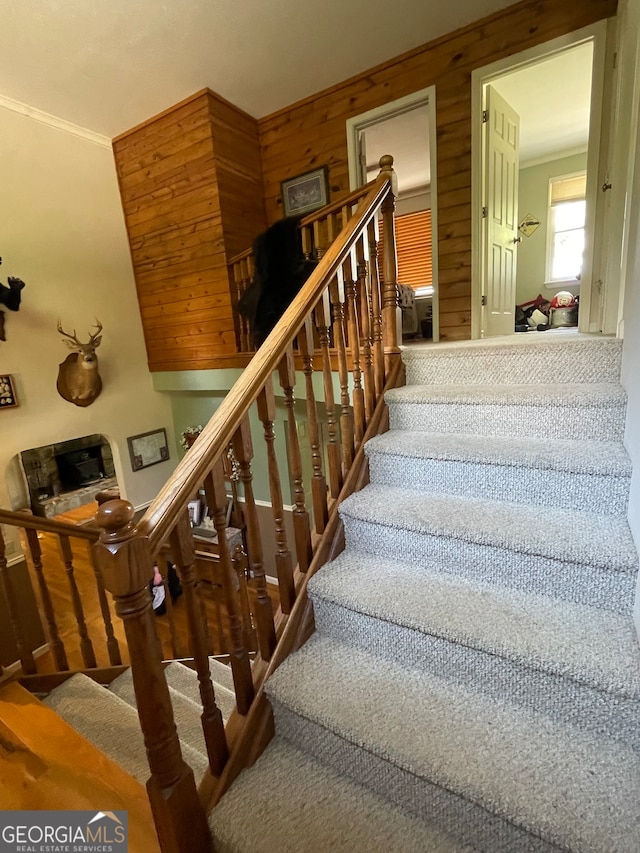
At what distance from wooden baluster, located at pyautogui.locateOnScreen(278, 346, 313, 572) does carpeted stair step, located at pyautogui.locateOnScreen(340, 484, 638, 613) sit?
20 centimetres

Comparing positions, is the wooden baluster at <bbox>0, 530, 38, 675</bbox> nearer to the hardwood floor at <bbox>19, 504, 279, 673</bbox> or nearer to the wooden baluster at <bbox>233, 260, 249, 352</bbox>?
the hardwood floor at <bbox>19, 504, 279, 673</bbox>

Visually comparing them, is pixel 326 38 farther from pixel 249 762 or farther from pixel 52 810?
pixel 52 810

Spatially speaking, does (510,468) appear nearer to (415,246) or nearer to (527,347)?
(527,347)

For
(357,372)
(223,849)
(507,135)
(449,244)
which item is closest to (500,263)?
(449,244)

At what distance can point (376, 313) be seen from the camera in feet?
6.48

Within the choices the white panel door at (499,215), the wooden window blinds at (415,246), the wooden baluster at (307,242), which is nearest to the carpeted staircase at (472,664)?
the wooden baluster at (307,242)

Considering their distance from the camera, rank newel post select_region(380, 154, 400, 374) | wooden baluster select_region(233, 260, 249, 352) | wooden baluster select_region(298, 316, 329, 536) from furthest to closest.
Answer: wooden baluster select_region(233, 260, 249, 352)
newel post select_region(380, 154, 400, 374)
wooden baluster select_region(298, 316, 329, 536)

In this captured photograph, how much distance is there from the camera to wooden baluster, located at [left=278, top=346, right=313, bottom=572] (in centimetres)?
132

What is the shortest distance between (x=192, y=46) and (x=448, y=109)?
1.94 meters

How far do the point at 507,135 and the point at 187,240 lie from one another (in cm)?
298

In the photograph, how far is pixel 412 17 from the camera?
280 cm

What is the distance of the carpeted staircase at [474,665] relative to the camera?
Answer: 0.89m


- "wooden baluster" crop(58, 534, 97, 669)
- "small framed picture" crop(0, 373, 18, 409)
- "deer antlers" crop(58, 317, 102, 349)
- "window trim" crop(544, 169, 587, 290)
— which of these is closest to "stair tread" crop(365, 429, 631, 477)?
"wooden baluster" crop(58, 534, 97, 669)

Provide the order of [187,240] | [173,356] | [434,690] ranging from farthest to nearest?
1. [173,356]
2. [187,240]
3. [434,690]
